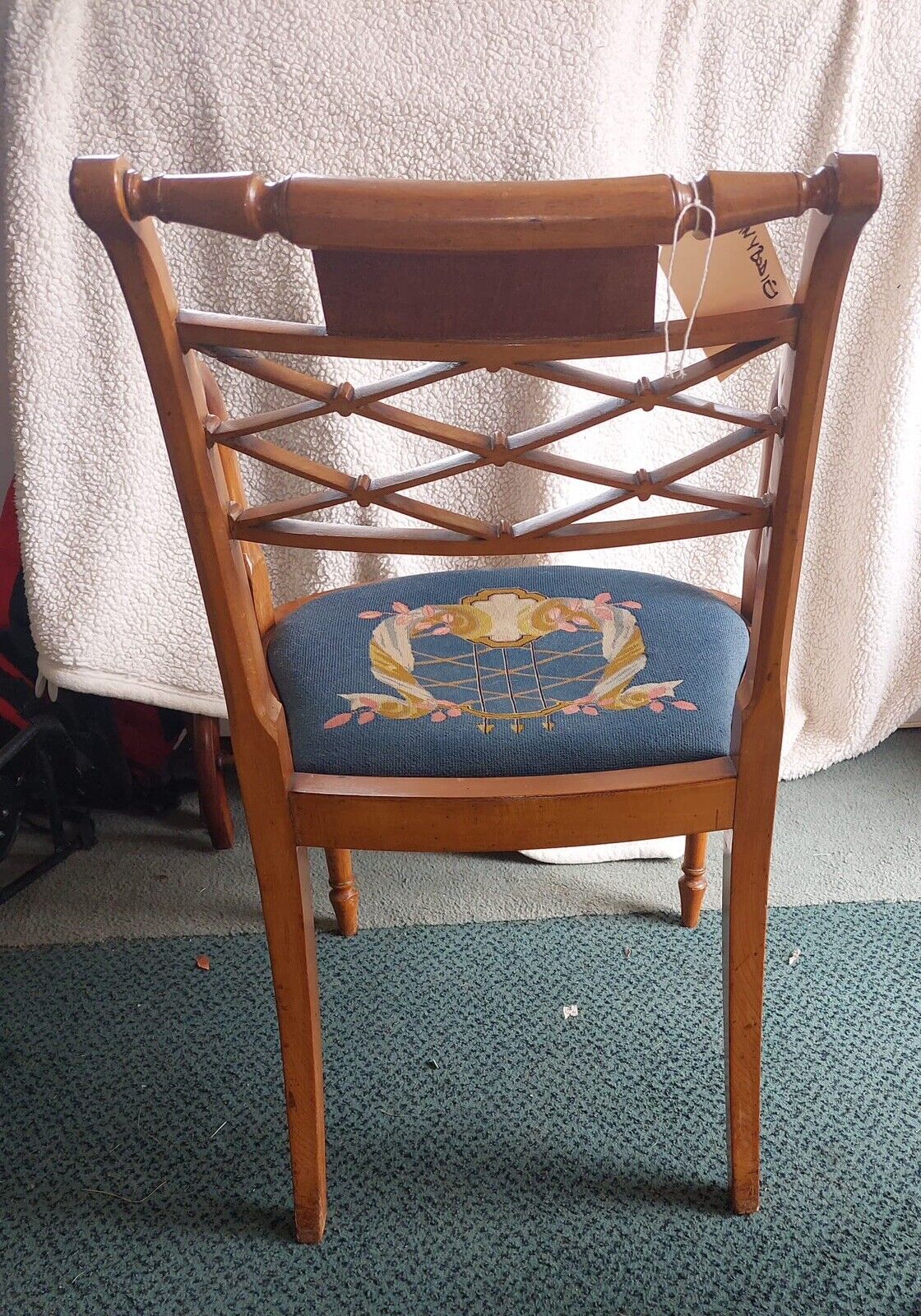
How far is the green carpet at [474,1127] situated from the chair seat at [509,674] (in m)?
0.40

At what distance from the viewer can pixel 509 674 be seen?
839 millimetres

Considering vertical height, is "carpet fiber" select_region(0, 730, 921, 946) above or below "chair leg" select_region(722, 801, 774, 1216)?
below

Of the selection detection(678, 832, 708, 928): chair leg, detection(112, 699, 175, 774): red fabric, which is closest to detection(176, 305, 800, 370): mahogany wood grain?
detection(678, 832, 708, 928): chair leg

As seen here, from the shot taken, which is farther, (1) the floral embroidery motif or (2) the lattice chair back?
(1) the floral embroidery motif

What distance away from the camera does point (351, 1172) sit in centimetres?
94

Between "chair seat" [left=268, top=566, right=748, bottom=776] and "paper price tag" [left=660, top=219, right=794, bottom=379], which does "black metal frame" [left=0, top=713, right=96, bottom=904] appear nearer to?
"chair seat" [left=268, top=566, right=748, bottom=776]

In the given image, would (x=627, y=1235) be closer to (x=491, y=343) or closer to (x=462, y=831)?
(x=462, y=831)

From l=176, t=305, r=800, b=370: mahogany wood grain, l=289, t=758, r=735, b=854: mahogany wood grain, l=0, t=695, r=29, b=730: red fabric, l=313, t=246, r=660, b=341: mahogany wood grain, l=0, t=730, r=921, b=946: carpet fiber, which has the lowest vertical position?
l=0, t=730, r=921, b=946: carpet fiber

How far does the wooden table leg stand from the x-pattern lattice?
0.64 m

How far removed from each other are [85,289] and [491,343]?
0.69 metres

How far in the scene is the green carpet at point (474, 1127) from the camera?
851mm

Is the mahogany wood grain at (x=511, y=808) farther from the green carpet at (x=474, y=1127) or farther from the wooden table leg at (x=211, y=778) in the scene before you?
the wooden table leg at (x=211, y=778)

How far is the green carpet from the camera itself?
2.79 feet

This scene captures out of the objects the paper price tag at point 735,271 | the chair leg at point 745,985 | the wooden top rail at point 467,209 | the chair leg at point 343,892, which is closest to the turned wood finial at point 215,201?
the wooden top rail at point 467,209
